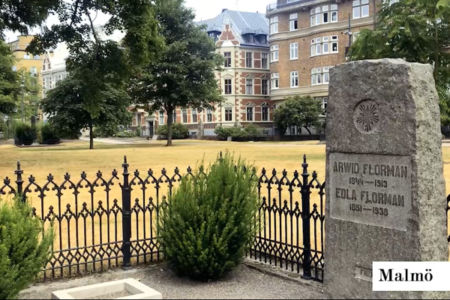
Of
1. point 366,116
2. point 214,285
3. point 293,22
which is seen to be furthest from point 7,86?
point 366,116

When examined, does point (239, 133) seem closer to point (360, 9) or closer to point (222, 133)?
point (222, 133)

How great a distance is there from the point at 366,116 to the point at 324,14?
173 feet

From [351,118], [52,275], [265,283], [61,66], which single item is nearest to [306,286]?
[265,283]

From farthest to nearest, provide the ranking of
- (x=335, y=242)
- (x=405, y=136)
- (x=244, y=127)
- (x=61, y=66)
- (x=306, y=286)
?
(x=61, y=66)
(x=244, y=127)
(x=306, y=286)
(x=335, y=242)
(x=405, y=136)

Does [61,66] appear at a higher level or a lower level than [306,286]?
higher

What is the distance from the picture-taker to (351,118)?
5816mm

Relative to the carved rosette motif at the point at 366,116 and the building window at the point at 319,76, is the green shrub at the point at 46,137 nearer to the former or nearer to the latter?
the building window at the point at 319,76

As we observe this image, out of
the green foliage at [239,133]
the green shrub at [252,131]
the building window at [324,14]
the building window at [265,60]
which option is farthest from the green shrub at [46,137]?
the building window at [324,14]

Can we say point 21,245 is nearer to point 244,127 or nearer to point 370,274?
point 370,274

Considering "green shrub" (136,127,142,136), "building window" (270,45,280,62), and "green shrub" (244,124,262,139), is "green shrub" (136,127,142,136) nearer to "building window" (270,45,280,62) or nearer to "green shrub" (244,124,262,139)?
"green shrub" (244,124,262,139)

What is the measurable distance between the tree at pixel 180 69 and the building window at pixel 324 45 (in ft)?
55.9

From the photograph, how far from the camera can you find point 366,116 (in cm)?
565

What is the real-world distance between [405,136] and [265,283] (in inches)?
106

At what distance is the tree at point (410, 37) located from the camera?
815 inches
